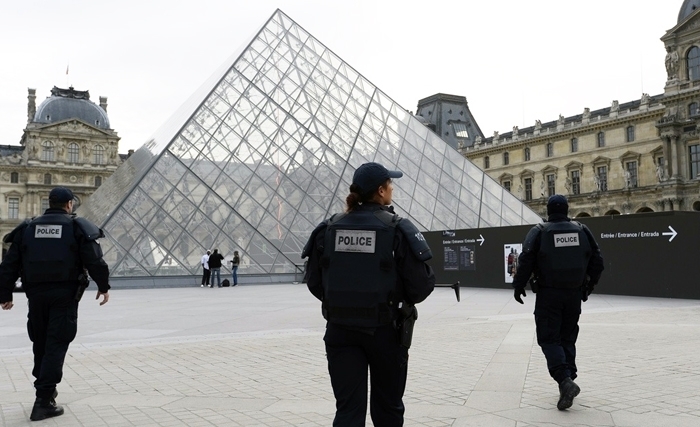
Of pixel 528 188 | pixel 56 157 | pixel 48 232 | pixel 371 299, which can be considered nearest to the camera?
pixel 371 299

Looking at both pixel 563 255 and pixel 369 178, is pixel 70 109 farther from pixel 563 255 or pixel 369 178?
pixel 369 178

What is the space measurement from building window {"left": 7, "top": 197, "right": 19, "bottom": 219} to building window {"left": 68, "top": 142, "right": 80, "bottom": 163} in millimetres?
6956

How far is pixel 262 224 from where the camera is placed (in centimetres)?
1945

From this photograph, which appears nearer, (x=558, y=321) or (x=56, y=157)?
(x=558, y=321)

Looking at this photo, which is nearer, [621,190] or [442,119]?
[621,190]

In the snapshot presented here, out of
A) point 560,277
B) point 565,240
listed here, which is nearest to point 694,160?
point 565,240

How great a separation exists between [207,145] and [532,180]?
48341 mm

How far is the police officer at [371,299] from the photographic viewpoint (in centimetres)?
295

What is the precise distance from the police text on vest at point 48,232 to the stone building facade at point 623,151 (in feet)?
166

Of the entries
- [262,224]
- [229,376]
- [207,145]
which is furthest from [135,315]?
[207,145]

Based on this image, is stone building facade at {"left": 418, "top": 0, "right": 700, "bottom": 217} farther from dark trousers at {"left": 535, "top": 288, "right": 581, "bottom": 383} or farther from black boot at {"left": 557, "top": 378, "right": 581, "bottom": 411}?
black boot at {"left": 557, "top": 378, "right": 581, "bottom": 411}

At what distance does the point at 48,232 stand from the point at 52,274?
0.97 feet

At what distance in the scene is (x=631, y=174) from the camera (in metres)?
54.6

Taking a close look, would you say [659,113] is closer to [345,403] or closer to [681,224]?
[681,224]
